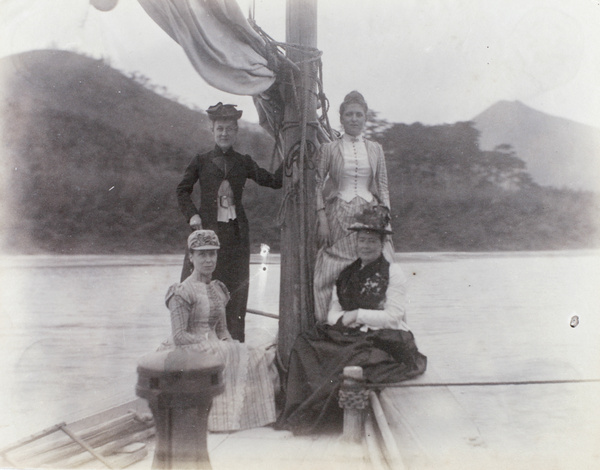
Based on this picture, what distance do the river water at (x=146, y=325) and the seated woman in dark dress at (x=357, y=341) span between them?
34 cm

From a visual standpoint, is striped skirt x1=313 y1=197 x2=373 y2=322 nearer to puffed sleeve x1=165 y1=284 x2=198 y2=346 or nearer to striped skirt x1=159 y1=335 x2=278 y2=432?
striped skirt x1=159 y1=335 x2=278 y2=432

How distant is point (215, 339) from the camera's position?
10.4 feet

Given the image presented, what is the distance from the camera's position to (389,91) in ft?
11.2

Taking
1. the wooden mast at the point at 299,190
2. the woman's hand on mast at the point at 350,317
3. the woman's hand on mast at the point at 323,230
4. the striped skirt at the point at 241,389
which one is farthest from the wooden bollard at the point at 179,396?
the woman's hand on mast at the point at 323,230

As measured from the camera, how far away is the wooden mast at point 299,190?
3.34 metres

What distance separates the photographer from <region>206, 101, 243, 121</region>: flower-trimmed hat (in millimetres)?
3291

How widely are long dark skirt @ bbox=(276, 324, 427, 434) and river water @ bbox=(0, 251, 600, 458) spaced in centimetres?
43

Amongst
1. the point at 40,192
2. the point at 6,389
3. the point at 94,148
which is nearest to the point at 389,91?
the point at 94,148

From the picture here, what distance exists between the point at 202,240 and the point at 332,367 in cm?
93

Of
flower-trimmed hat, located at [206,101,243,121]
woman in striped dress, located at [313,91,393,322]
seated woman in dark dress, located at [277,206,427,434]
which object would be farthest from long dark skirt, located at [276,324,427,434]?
flower-trimmed hat, located at [206,101,243,121]

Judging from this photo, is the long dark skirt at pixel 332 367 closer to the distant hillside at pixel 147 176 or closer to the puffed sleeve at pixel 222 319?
the puffed sleeve at pixel 222 319

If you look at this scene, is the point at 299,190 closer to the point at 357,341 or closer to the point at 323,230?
the point at 323,230

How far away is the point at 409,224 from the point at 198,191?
134 centimetres

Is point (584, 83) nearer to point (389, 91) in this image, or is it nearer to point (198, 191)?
point (389, 91)
